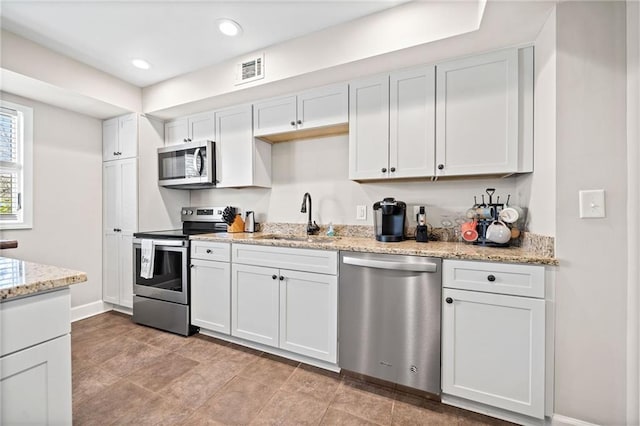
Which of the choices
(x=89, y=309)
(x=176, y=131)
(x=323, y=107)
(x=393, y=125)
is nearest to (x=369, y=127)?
(x=393, y=125)

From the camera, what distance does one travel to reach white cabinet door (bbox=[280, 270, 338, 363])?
1906mm

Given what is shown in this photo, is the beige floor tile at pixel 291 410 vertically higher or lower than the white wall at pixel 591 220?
lower

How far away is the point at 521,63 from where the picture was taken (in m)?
1.73

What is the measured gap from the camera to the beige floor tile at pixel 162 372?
1840mm

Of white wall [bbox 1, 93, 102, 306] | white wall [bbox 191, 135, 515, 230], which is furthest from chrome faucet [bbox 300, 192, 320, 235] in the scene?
white wall [bbox 1, 93, 102, 306]

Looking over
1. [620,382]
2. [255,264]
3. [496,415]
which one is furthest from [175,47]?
[620,382]

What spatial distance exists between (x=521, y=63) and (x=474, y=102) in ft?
1.10

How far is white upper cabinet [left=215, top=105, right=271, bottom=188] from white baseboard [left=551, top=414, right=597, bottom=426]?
8.66 ft

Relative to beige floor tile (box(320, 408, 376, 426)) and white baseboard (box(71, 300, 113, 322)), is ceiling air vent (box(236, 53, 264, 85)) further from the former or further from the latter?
white baseboard (box(71, 300, 113, 322))

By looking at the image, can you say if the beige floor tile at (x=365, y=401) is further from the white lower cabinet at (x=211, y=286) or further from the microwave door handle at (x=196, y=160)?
the microwave door handle at (x=196, y=160)

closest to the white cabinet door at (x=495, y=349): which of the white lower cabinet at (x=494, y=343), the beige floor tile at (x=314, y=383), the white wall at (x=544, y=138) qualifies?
the white lower cabinet at (x=494, y=343)

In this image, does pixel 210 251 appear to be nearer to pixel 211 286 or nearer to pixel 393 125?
pixel 211 286

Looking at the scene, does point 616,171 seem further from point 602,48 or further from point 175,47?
point 175,47

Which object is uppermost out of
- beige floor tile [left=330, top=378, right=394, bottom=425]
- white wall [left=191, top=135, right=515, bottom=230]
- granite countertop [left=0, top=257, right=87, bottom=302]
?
white wall [left=191, top=135, right=515, bottom=230]
